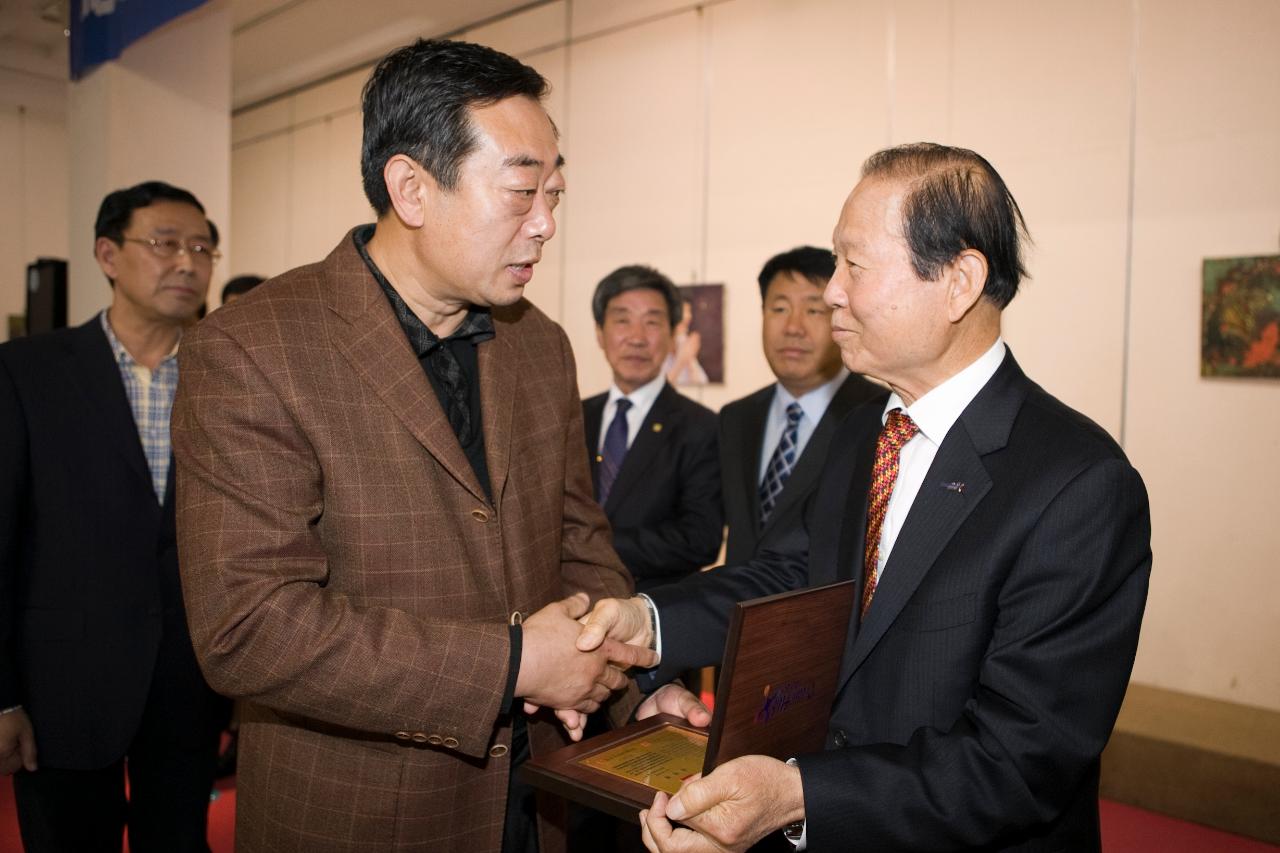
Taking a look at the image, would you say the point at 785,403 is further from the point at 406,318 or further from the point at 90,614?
the point at 90,614

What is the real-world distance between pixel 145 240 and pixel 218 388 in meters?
1.69

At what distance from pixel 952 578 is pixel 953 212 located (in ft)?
1.95

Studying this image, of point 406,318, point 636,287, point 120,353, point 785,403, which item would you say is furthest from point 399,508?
point 636,287

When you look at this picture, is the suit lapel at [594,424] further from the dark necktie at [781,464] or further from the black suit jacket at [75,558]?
the black suit jacket at [75,558]

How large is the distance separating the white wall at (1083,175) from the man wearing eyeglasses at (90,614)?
3.97 metres

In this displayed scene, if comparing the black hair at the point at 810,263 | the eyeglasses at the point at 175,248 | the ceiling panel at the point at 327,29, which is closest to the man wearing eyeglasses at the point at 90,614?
the eyeglasses at the point at 175,248

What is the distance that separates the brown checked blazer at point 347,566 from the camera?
1.39 meters

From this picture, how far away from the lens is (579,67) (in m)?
6.81

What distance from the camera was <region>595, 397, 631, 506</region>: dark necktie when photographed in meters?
3.57

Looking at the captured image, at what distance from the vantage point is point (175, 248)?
2.82m

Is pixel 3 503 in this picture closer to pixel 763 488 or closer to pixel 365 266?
pixel 365 266

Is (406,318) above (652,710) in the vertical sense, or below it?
above

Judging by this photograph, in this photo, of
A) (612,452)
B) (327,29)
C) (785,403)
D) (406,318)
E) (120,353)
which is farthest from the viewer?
(327,29)

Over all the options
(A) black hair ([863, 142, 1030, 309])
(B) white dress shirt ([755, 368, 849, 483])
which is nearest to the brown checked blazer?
(A) black hair ([863, 142, 1030, 309])
